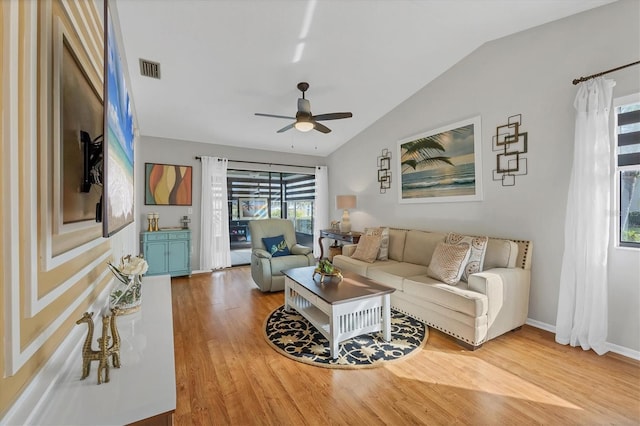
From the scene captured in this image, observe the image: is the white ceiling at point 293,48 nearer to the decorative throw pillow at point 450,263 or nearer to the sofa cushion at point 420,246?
the sofa cushion at point 420,246

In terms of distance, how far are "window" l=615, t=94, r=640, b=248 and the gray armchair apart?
3.34 metres

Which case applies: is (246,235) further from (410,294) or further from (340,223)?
(410,294)

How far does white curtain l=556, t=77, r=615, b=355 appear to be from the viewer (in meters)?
2.26

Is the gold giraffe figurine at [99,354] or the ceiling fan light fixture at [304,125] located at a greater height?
the ceiling fan light fixture at [304,125]

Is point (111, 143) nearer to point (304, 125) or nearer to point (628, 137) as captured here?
point (304, 125)

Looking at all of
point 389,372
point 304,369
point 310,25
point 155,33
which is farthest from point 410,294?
point 155,33

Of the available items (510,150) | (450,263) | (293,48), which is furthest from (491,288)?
(293,48)

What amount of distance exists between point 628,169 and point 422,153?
211cm

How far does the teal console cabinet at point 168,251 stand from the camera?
440 centimetres

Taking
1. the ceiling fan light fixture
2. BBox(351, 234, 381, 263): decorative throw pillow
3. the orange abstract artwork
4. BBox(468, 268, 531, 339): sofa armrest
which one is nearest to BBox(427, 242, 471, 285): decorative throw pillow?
BBox(468, 268, 531, 339): sofa armrest

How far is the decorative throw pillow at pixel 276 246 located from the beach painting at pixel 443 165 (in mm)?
2056

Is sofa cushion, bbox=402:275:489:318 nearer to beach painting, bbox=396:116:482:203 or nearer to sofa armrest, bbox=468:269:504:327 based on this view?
sofa armrest, bbox=468:269:504:327

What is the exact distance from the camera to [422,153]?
13.1ft

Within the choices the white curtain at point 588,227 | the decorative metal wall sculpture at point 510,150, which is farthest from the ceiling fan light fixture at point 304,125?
the white curtain at point 588,227
